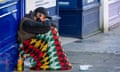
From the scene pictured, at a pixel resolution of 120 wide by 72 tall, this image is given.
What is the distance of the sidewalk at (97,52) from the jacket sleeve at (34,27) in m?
0.92

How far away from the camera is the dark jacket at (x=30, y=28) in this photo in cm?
747

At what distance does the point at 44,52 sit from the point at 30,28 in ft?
1.59

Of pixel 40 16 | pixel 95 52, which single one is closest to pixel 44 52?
pixel 40 16

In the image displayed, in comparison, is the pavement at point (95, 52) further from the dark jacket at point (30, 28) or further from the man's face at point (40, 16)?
the man's face at point (40, 16)

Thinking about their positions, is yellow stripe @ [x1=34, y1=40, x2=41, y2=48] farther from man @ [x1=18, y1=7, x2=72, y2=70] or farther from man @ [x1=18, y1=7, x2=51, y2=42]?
man @ [x1=18, y1=7, x2=51, y2=42]

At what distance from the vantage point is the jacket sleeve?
746 centimetres

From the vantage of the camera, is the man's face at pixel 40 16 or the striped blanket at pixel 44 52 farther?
the man's face at pixel 40 16

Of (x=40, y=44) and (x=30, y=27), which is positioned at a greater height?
(x=30, y=27)

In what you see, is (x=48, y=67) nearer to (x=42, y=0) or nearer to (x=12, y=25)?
(x=12, y=25)

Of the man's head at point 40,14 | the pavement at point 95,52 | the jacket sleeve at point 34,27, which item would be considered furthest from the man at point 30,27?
the pavement at point 95,52

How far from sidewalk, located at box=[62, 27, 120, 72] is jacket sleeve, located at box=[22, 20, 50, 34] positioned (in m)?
0.92

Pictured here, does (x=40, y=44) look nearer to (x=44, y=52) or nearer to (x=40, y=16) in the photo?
(x=44, y=52)

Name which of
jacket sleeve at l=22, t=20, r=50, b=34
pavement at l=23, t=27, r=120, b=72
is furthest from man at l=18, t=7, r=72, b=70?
pavement at l=23, t=27, r=120, b=72

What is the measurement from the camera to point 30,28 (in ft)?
24.6
